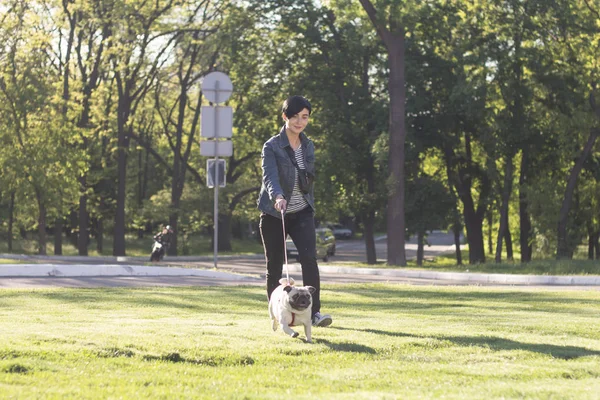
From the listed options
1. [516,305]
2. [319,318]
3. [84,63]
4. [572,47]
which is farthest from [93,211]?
[319,318]

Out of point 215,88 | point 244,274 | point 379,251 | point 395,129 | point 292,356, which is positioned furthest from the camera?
point 379,251

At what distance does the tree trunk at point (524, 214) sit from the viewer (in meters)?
43.7

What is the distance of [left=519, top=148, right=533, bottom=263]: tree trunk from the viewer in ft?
143

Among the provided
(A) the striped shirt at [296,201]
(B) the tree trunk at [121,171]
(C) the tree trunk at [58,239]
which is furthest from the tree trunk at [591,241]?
(A) the striped shirt at [296,201]

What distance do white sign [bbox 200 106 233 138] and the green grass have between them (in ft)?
41.9

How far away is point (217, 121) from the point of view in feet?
82.9

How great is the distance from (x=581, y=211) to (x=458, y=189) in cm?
689

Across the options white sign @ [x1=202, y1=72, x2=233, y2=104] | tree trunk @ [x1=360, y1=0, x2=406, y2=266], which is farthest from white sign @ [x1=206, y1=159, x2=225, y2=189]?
tree trunk @ [x1=360, y1=0, x2=406, y2=266]

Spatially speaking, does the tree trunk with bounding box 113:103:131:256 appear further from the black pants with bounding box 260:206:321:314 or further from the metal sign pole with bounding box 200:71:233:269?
the black pants with bounding box 260:206:321:314

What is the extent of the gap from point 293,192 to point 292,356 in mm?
2238

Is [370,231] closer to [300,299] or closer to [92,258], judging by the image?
[92,258]

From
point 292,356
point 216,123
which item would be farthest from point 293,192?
point 216,123

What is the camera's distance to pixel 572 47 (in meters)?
37.2

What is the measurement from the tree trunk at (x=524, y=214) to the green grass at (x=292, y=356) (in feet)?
104
